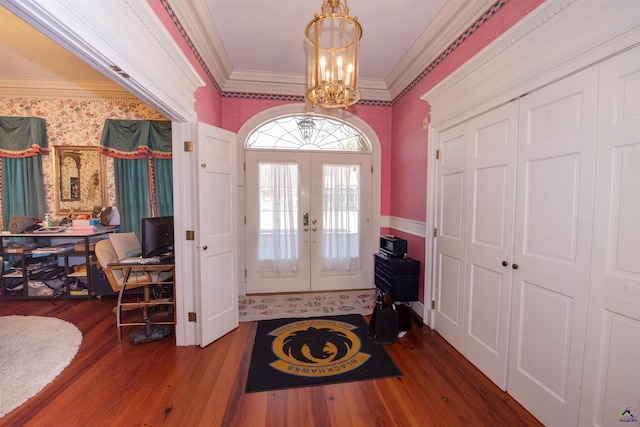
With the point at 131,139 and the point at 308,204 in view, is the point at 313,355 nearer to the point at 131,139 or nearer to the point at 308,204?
the point at 308,204

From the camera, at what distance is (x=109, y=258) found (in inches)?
113

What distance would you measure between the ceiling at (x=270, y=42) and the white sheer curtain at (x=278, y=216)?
1.23 metres

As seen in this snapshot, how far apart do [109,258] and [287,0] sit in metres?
3.23

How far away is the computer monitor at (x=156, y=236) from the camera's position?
2.75m

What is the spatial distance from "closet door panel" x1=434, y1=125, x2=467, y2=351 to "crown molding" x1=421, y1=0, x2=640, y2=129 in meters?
0.31

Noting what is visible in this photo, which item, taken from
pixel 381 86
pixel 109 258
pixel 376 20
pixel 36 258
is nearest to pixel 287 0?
pixel 376 20

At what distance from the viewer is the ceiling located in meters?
2.28

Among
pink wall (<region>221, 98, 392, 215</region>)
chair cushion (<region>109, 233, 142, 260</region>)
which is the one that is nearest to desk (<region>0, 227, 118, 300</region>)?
chair cushion (<region>109, 233, 142, 260</region>)

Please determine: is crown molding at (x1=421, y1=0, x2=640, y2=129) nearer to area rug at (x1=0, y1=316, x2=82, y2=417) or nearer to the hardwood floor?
the hardwood floor

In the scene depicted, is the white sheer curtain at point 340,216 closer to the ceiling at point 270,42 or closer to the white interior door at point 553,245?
the ceiling at point 270,42

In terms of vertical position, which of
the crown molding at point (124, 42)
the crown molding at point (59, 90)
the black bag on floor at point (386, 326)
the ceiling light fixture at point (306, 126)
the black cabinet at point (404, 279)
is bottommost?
the black bag on floor at point (386, 326)

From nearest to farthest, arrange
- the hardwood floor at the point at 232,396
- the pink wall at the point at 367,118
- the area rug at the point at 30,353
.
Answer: the hardwood floor at the point at 232,396 → the area rug at the point at 30,353 → the pink wall at the point at 367,118

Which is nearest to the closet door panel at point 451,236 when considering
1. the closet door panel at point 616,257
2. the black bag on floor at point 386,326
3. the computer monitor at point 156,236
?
the black bag on floor at point 386,326

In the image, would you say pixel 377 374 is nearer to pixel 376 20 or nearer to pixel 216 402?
pixel 216 402
